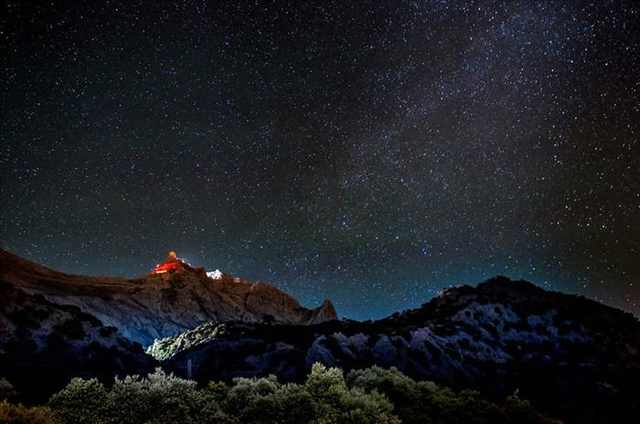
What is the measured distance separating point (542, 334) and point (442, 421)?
1444 inches

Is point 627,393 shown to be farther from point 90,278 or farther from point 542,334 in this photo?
point 90,278

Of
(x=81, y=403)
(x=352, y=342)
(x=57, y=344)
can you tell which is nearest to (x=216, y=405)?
(x=81, y=403)

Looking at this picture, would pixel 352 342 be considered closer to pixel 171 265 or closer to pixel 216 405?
pixel 216 405

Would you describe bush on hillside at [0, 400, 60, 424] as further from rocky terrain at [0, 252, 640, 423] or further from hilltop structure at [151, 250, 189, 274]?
hilltop structure at [151, 250, 189, 274]

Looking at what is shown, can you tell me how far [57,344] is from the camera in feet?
91.2

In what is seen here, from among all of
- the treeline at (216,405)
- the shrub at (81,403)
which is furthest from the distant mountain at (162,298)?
the treeline at (216,405)

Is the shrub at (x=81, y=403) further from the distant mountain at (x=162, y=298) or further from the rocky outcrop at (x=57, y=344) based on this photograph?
the distant mountain at (x=162, y=298)

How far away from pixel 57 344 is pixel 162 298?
37.9 meters

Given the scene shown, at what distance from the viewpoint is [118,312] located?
56062 millimetres

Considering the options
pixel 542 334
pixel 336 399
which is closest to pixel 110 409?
pixel 336 399

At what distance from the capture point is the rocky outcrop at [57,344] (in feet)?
82.2

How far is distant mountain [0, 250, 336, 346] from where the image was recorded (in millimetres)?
53156

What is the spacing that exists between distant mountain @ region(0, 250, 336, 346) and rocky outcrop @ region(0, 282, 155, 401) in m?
12.5

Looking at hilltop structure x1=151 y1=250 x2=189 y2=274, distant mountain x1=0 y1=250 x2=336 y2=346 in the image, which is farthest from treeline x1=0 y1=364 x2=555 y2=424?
hilltop structure x1=151 y1=250 x2=189 y2=274
